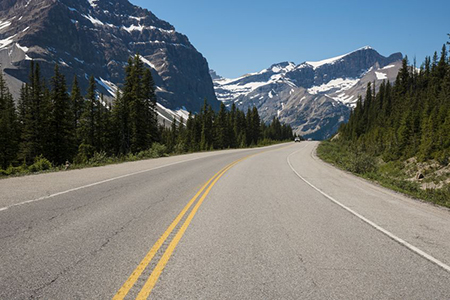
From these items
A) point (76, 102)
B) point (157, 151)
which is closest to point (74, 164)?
point (157, 151)

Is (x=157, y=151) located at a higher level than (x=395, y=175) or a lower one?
Result: higher

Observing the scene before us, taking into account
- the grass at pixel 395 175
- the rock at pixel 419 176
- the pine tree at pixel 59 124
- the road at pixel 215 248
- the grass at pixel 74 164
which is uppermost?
the pine tree at pixel 59 124

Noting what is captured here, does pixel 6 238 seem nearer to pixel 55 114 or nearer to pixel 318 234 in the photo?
pixel 318 234

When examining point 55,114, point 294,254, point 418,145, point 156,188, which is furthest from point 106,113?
point 294,254

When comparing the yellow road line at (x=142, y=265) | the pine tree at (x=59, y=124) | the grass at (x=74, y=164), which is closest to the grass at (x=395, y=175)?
the yellow road line at (x=142, y=265)

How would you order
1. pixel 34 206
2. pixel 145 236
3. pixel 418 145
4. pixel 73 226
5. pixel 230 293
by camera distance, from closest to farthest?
pixel 230 293, pixel 145 236, pixel 73 226, pixel 34 206, pixel 418 145

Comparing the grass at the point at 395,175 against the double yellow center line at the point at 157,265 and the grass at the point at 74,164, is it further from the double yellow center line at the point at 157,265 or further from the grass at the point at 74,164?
the grass at the point at 74,164

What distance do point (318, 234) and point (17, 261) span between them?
15.9 feet

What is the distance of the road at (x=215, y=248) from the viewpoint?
325 centimetres

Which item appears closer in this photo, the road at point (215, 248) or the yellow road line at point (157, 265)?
the yellow road line at point (157, 265)

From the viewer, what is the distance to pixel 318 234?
5332 millimetres

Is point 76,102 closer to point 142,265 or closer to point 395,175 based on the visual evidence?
Answer: point 395,175

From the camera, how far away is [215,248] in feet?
14.7

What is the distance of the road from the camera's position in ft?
10.6
